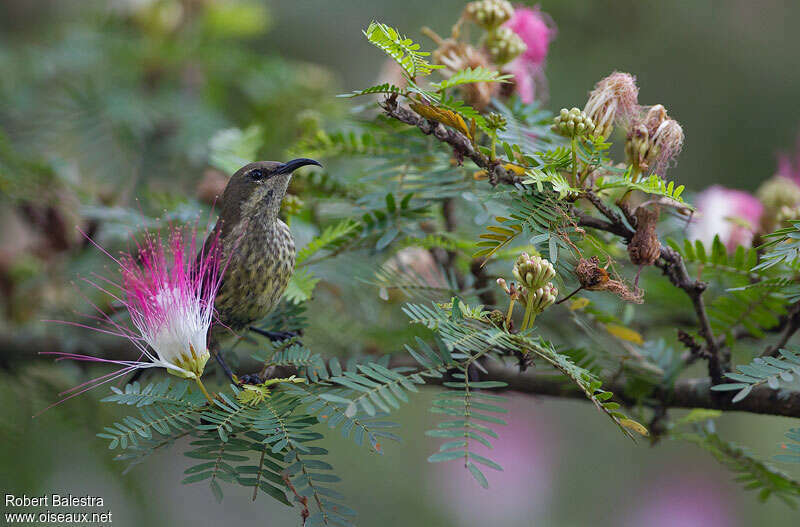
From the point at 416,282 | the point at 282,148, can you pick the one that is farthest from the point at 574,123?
the point at 282,148

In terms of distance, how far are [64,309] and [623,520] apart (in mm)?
3112

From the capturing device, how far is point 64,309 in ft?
8.07

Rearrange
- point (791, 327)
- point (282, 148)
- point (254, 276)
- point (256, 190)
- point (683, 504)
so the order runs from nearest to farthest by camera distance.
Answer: point (791, 327)
point (254, 276)
point (256, 190)
point (282, 148)
point (683, 504)

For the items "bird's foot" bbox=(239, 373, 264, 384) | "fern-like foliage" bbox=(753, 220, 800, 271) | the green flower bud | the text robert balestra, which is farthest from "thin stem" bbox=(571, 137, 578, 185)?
the text robert balestra

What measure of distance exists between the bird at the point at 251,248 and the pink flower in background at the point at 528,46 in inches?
26.0

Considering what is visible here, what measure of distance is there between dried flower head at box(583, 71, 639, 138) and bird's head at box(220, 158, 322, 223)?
2.44 ft

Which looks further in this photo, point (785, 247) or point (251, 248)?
point (251, 248)

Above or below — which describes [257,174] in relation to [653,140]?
above

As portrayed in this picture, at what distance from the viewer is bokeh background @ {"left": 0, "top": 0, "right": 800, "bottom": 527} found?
8.54ft

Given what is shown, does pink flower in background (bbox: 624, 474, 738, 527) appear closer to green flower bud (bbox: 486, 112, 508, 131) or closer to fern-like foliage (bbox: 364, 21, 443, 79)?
green flower bud (bbox: 486, 112, 508, 131)

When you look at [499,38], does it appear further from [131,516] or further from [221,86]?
[131,516]

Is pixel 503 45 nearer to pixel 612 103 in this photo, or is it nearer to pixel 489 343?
pixel 612 103

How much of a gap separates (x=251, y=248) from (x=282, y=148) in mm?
1412

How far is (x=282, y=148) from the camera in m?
3.02
